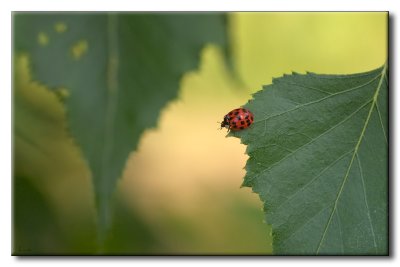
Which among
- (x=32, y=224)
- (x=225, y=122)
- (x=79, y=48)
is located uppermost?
(x=79, y=48)

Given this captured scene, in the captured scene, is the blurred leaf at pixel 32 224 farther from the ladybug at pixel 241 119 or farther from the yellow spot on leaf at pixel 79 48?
the ladybug at pixel 241 119

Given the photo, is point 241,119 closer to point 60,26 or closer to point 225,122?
point 225,122

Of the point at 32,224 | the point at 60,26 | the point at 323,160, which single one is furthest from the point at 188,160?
the point at 323,160

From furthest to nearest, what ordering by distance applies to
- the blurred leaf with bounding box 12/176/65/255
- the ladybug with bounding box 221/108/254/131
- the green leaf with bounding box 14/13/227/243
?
the blurred leaf with bounding box 12/176/65/255, the green leaf with bounding box 14/13/227/243, the ladybug with bounding box 221/108/254/131

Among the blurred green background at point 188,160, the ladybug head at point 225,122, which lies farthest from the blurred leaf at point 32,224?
the ladybug head at point 225,122

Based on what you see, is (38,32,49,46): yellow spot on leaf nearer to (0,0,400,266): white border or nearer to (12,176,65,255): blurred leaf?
(0,0,400,266): white border

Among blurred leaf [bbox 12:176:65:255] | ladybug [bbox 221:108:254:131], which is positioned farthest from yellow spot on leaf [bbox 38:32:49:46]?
ladybug [bbox 221:108:254:131]
